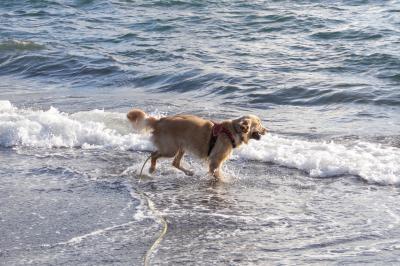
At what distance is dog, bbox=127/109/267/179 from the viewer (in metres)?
8.17

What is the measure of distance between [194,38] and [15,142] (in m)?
8.61

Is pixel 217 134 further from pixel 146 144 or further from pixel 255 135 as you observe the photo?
pixel 146 144

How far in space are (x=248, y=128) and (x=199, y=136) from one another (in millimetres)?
590

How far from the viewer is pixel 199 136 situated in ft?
27.1

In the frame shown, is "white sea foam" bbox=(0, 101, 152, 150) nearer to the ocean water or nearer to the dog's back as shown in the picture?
the ocean water

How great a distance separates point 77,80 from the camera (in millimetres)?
14648

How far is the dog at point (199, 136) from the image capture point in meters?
8.17

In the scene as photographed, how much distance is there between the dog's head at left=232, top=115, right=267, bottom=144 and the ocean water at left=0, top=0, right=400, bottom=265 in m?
0.42

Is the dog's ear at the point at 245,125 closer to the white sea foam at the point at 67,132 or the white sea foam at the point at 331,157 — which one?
the white sea foam at the point at 331,157

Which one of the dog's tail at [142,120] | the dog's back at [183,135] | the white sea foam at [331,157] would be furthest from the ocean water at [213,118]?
the dog's tail at [142,120]

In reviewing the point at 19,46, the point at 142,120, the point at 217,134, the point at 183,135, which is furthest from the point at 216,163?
the point at 19,46

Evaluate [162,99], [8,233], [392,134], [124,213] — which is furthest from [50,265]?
[162,99]

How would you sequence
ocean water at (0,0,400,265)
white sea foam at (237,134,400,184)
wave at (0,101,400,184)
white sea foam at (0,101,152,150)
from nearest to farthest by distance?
ocean water at (0,0,400,265) < white sea foam at (237,134,400,184) < wave at (0,101,400,184) < white sea foam at (0,101,152,150)

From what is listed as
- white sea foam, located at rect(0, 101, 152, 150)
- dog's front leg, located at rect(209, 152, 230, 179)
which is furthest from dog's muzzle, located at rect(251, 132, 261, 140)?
white sea foam, located at rect(0, 101, 152, 150)
